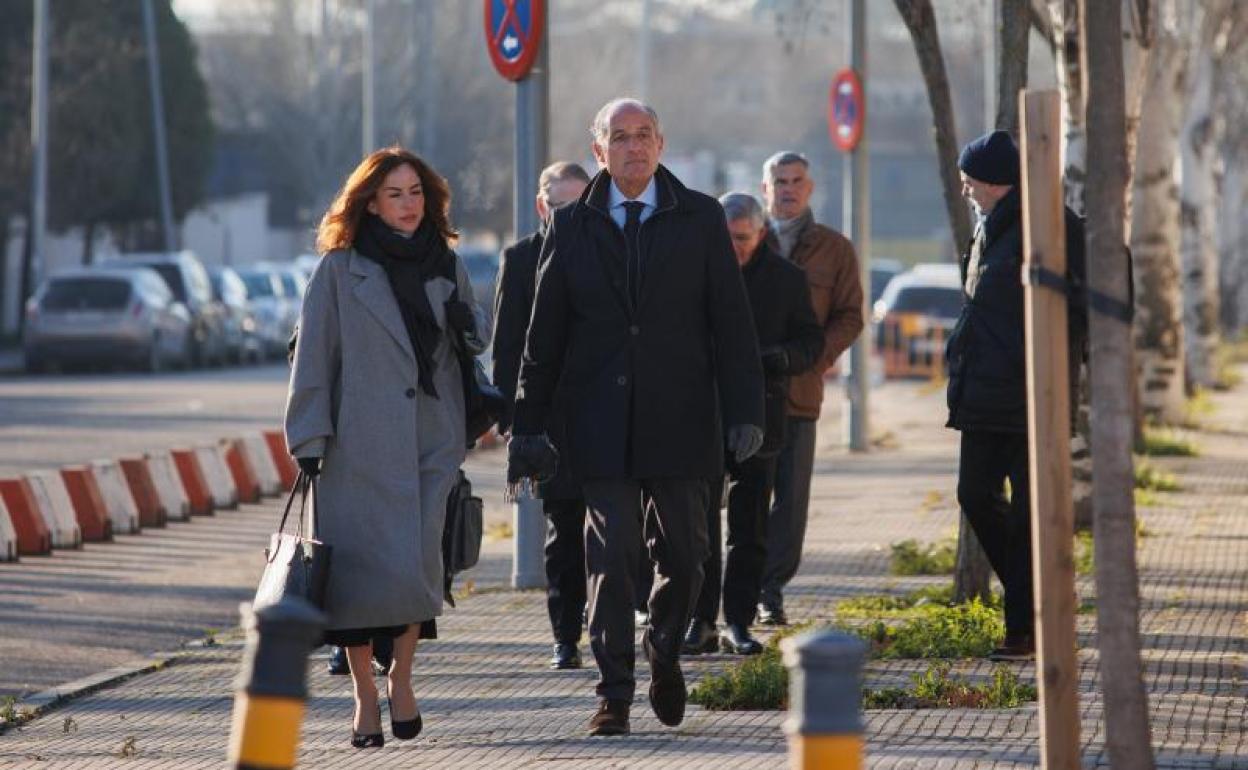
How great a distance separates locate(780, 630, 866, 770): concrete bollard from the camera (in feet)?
14.7

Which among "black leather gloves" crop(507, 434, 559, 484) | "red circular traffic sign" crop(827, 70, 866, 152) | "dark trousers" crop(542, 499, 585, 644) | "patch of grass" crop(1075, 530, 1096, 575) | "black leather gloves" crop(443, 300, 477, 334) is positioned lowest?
"patch of grass" crop(1075, 530, 1096, 575)

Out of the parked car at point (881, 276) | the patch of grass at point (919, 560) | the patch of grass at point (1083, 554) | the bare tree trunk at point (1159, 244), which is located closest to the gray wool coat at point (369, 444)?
the patch of grass at point (1083, 554)

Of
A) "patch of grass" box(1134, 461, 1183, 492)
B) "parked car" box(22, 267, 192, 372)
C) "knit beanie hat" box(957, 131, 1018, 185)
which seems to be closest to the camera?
"knit beanie hat" box(957, 131, 1018, 185)

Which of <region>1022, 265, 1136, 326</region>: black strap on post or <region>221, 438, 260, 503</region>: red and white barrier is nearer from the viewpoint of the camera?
<region>1022, 265, 1136, 326</region>: black strap on post

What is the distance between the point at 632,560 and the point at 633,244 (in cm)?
95

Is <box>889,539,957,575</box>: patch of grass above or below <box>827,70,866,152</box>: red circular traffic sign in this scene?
below

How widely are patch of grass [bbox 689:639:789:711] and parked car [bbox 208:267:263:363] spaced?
119 feet

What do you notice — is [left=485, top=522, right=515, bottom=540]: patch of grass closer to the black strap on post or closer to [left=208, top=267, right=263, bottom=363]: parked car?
the black strap on post

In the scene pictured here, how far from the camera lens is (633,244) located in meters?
8.13

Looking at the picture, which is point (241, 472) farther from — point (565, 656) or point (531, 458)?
point (531, 458)

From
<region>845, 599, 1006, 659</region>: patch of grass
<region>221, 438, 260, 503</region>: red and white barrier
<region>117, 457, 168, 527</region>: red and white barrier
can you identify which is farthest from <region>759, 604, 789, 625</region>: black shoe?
<region>221, 438, 260, 503</region>: red and white barrier

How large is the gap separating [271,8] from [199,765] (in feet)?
252

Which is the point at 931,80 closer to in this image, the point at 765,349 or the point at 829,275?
the point at 829,275

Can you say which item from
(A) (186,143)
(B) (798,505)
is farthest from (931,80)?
(A) (186,143)
